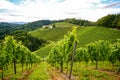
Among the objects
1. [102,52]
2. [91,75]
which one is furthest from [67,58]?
[102,52]

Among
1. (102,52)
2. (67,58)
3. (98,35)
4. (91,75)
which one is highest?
(67,58)

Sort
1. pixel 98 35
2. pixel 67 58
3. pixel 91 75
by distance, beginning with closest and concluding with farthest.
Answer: pixel 91 75 < pixel 67 58 < pixel 98 35

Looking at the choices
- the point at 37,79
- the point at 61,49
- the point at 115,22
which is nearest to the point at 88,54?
the point at 61,49

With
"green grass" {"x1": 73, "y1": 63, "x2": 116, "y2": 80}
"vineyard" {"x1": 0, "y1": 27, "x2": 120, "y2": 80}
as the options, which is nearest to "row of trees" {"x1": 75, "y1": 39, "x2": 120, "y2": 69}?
"vineyard" {"x1": 0, "y1": 27, "x2": 120, "y2": 80}

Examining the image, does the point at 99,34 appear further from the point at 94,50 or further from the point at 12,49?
the point at 12,49

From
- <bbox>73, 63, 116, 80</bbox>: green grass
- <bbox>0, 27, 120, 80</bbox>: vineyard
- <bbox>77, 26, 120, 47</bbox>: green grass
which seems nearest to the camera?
<bbox>73, 63, 116, 80</bbox>: green grass

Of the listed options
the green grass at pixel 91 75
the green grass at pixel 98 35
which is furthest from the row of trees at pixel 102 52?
the green grass at pixel 98 35

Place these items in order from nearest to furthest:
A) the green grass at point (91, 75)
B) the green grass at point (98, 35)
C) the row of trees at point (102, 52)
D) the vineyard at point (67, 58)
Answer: the green grass at point (91, 75)
the vineyard at point (67, 58)
the row of trees at point (102, 52)
the green grass at point (98, 35)

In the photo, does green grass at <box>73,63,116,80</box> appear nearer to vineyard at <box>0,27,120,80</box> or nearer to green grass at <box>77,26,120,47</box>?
vineyard at <box>0,27,120,80</box>

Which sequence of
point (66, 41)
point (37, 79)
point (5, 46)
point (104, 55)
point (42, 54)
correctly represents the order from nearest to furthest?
1. point (37, 79)
2. point (66, 41)
3. point (5, 46)
4. point (104, 55)
5. point (42, 54)

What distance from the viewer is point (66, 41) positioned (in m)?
54.5

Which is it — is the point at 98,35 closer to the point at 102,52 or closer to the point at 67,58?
the point at 102,52

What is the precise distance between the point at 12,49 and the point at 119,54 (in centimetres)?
3493

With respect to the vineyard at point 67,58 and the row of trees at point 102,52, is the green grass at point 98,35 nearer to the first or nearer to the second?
the row of trees at point 102,52
